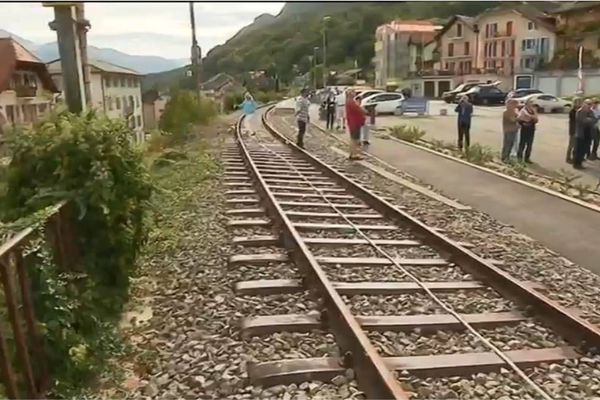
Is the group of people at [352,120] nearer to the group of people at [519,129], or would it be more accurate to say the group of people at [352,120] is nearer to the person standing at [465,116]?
the person standing at [465,116]

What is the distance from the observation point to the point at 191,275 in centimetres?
639

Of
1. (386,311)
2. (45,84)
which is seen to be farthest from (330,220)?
(45,84)

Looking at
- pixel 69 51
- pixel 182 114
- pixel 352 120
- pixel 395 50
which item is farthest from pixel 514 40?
pixel 69 51

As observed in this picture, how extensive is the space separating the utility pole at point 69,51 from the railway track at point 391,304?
243 centimetres

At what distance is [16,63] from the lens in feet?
123

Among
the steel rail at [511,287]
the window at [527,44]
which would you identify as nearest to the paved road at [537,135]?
the steel rail at [511,287]

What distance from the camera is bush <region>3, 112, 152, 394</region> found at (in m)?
4.28

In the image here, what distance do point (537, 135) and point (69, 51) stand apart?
19843 millimetres

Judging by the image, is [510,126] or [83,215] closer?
[83,215]

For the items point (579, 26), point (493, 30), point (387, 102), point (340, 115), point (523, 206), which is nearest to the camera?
point (523, 206)

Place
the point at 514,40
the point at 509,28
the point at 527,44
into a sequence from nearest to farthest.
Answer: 1. the point at 527,44
2. the point at 514,40
3. the point at 509,28

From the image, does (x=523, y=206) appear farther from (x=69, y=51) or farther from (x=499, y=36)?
(x=499, y=36)

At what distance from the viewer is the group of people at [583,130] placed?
14641 mm

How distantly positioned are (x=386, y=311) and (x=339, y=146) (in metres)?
14.5
